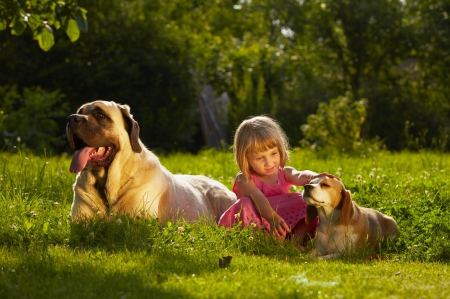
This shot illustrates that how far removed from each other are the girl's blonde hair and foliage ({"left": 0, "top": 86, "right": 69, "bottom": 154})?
8.13 m

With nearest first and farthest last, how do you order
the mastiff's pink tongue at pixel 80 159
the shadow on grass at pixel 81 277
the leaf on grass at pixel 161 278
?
the shadow on grass at pixel 81 277
the leaf on grass at pixel 161 278
the mastiff's pink tongue at pixel 80 159

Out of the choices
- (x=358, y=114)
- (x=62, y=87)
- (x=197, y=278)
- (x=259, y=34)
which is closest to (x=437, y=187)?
(x=197, y=278)

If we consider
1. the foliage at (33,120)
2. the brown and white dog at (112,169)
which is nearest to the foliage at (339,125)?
the foliage at (33,120)

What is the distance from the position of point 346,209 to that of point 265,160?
3.65 ft

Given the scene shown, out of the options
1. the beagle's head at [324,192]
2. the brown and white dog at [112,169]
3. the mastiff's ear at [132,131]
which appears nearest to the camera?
the beagle's head at [324,192]

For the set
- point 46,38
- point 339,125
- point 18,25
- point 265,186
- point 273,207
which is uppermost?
point 18,25

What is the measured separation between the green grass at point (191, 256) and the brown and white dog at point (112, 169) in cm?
24

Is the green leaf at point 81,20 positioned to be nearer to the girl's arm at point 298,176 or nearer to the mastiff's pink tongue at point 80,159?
the mastiff's pink tongue at point 80,159

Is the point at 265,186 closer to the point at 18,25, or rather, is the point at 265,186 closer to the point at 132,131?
the point at 132,131

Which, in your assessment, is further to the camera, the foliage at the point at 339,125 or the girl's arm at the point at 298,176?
the foliage at the point at 339,125

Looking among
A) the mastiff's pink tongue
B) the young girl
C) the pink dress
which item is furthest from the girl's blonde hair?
the mastiff's pink tongue

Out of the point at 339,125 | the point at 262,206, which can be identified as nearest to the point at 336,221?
the point at 262,206

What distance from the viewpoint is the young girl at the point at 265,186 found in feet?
20.9

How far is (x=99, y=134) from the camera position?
19.7 feet
